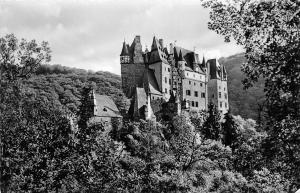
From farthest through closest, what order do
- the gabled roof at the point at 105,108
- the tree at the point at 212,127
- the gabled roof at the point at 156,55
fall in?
the gabled roof at the point at 156,55
the gabled roof at the point at 105,108
the tree at the point at 212,127

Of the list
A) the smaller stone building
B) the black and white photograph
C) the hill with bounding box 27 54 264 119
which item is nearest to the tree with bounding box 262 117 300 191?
the black and white photograph

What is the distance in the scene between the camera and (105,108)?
28.8m

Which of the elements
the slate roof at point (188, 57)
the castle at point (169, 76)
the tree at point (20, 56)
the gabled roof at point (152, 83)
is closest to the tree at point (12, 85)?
the tree at point (20, 56)

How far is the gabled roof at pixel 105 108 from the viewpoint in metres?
28.1

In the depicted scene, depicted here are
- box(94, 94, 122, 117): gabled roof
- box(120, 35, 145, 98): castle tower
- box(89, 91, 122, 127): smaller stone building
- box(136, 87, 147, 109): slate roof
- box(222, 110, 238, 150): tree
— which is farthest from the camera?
box(120, 35, 145, 98): castle tower

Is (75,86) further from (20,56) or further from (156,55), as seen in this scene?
(20,56)

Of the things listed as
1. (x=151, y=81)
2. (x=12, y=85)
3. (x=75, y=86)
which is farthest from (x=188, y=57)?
(x=12, y=85)

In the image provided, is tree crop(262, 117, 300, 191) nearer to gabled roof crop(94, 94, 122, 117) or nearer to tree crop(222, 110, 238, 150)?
tree crop(222, 110, 238, 150)

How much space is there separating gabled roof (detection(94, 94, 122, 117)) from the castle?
2.52 metres

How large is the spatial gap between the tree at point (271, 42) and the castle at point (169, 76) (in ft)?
80.3

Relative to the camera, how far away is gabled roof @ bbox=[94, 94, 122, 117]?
28.1 meters

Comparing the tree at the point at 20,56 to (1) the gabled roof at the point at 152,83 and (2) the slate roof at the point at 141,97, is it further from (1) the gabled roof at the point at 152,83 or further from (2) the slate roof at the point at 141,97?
(1) the gabled roof at the point at 152,83

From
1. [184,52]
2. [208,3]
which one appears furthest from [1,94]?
[184,52]

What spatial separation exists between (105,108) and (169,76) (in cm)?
1046
